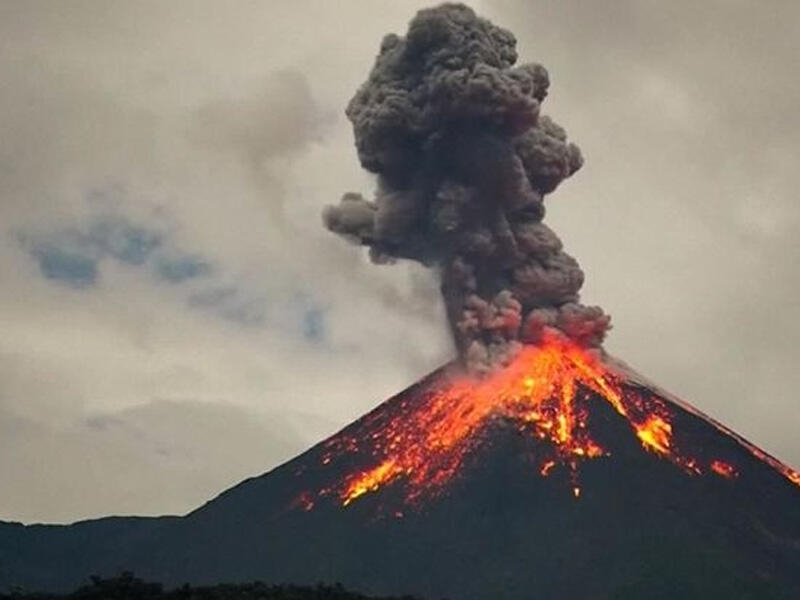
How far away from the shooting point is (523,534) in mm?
102438

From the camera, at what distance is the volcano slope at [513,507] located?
97.9 metres

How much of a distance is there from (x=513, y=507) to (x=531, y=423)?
7.92m

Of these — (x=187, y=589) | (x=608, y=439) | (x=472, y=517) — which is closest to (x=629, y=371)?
(x=608, y=439)

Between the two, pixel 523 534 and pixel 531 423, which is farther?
pixel 531 423

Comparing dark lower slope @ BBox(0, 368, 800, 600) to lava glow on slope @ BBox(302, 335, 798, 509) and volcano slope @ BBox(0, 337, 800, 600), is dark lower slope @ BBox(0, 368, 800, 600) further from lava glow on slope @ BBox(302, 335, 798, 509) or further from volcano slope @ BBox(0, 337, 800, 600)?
lava glow on slope @ BBox(302, 335, 798, 509)

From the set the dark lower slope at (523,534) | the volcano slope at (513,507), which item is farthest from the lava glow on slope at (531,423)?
the dark lower slope at (523,534)

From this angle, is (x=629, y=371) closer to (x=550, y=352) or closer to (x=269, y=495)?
(x=550, y=352)

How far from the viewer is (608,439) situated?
109625 mm

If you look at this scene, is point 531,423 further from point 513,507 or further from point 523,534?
point 523,534

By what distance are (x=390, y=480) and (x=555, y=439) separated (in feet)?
38.4

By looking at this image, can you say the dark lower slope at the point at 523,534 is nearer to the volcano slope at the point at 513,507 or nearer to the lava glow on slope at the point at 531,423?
the volcano slope at the point at 513,507

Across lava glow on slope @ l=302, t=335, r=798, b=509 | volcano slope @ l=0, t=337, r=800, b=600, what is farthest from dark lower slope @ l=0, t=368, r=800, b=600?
lava glow on slope @ l=302, t=335, r=798, b=509

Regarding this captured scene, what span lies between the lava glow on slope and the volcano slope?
14cm

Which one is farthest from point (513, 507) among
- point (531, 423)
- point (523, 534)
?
point (531, 423)
